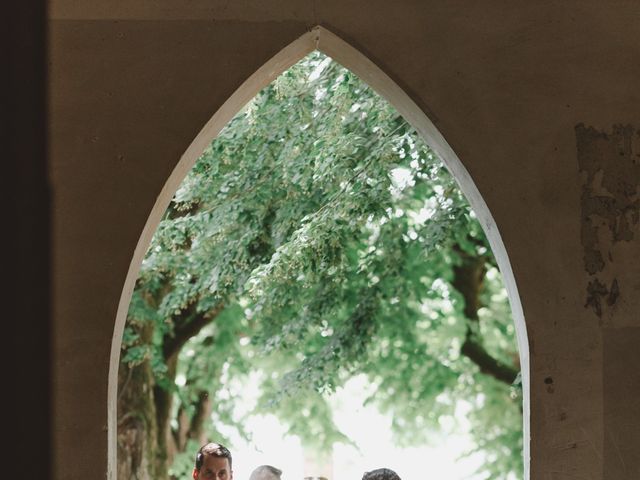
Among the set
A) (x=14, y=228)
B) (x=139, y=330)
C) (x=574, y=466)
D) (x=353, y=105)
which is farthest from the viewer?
(x=139, y=330)

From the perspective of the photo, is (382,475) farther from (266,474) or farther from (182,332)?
(182,332)

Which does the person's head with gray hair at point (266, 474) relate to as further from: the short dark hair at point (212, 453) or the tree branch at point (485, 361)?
the tree branch at point (485, 361)

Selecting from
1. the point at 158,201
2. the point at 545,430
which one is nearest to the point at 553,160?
the point at 545,430

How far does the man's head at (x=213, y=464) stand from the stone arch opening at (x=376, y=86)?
5.42ft

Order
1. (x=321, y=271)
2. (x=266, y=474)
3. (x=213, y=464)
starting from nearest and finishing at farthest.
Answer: (x=213, y=464)
(x=266, y=474)
(x=321, y=271)

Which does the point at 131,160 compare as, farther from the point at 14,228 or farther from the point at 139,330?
the point at 139,330

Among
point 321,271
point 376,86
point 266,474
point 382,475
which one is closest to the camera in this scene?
point 376,86

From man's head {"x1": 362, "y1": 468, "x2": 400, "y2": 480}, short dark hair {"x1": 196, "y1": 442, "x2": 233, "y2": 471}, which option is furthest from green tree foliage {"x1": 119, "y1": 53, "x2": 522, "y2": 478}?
man's head {"x1": 362, "y1": 468, "x2": 400, "y2": 480}

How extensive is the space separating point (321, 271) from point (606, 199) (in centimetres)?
319

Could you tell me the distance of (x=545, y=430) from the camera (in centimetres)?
304

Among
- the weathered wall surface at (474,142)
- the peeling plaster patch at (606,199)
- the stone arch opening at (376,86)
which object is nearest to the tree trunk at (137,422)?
the stone arch opening at (376,86)

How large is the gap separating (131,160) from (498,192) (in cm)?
124

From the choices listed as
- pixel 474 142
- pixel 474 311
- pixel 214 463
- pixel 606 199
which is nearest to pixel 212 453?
pixel 214 463

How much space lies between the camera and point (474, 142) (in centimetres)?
317
